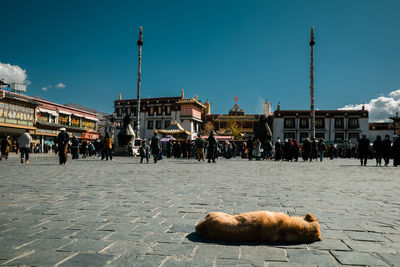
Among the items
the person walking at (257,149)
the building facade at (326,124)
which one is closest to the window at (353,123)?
the building facade at (326,124)

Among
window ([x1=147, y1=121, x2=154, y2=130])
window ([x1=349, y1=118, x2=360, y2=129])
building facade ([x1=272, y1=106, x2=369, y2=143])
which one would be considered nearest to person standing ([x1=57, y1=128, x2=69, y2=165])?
window ([x1=147, y1=121, x2=154, y2=130])

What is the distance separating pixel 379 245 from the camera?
96.3 inches

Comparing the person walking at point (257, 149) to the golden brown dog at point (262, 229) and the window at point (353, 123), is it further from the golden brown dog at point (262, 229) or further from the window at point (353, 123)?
the window at point (353, 123)

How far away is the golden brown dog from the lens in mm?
2477

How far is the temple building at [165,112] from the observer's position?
51.6 m

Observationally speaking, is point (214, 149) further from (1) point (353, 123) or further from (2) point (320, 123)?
(1) point (353, 123)

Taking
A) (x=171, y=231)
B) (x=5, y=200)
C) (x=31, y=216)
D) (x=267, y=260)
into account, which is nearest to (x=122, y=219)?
(x=171, y=231)

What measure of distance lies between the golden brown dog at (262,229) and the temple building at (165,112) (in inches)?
1909

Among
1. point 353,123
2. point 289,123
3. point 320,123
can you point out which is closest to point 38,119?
point 289,123

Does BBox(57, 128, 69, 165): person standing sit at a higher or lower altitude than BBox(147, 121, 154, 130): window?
lower

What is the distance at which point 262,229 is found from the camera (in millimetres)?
2475

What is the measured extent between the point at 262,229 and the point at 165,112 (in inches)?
2082

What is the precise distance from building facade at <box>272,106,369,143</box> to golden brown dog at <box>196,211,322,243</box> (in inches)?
1999

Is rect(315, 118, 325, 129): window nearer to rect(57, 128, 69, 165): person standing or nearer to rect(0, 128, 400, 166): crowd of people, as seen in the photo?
rect(0, 128, 400, 166): crowd of people
